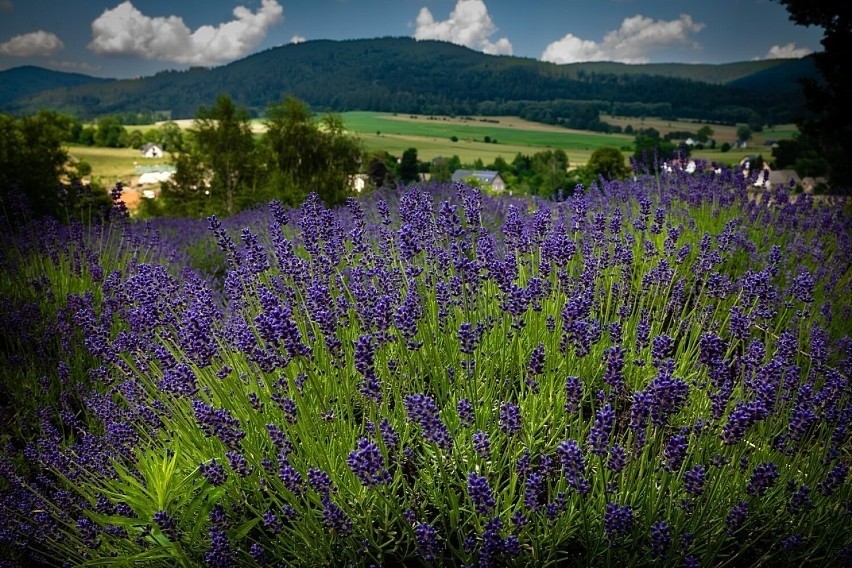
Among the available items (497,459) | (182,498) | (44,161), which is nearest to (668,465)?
(497,459)

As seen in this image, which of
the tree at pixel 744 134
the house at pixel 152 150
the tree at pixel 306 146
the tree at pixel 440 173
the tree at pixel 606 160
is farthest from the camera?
the house at pixel 152 150

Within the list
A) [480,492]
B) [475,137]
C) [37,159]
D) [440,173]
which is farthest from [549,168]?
[480,492]


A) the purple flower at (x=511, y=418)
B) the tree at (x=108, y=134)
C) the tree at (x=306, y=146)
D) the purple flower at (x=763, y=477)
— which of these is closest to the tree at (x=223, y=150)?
the tree at (x=306, y=146)

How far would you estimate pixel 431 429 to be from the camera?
1680mm

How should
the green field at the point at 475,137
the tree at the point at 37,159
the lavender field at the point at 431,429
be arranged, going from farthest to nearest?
the green field at the point at 475,137 < the tree at the point at 37,159 < the lavender field at the point at 431,429

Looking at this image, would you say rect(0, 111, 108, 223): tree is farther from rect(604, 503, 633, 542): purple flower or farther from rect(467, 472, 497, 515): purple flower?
rect(604, 503, 633, 542): purple flower

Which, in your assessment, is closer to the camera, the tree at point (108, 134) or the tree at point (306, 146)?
the tree at point (306, 146)

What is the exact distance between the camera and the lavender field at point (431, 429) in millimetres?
1877

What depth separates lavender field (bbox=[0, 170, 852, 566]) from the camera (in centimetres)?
188

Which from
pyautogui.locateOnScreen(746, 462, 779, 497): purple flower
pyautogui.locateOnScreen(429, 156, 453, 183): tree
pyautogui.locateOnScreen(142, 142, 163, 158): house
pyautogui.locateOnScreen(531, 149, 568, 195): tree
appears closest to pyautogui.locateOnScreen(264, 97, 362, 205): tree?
pyautogui.locateOnScreen(429, 156, 453, 183): tree

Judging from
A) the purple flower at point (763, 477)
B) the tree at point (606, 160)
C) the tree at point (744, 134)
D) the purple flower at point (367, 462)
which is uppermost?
the tree at point (744, 134)

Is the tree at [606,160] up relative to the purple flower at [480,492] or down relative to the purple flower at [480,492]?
down

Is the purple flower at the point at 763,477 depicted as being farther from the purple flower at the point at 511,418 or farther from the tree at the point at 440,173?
the tree at the point at 440,173

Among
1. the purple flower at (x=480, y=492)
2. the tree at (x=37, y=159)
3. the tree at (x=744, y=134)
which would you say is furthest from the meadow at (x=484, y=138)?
the purple flower at (x=480, y=492)
